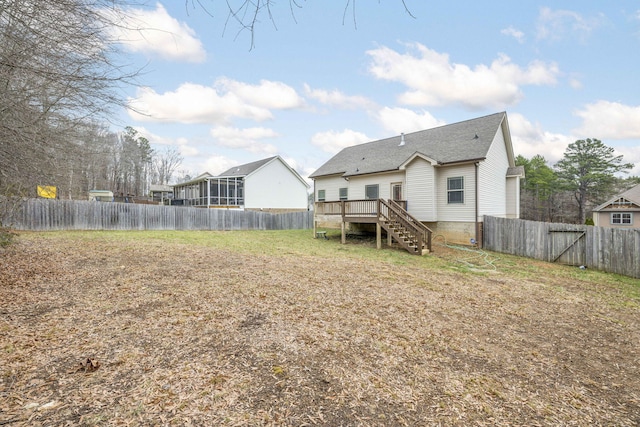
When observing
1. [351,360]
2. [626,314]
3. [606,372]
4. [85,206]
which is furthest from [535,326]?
[85,206]

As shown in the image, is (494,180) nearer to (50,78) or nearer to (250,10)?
(250,10)

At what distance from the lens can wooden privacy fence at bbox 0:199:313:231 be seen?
608 inches

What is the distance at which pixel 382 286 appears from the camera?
6.39 meters

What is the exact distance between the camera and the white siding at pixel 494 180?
13180 mm

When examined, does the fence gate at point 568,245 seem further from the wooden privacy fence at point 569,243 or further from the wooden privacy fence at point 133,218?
the wooden privacy fence at point 133,218

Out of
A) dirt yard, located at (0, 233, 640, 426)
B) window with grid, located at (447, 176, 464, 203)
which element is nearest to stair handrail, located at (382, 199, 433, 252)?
window with grid, located at (447, 176, 464, 203)

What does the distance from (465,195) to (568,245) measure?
4069 mm

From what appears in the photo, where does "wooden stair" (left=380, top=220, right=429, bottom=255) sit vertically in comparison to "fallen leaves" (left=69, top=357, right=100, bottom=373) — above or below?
above

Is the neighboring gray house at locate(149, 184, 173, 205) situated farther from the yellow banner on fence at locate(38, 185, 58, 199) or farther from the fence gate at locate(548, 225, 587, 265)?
the fence gate at locate(548, 225, 587, 265)

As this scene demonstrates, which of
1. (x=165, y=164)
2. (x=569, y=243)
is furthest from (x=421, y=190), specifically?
(x=165, y=164)

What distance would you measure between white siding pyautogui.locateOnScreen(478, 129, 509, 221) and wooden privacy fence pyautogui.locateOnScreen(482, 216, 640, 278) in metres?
1.04

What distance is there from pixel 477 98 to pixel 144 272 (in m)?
20.0

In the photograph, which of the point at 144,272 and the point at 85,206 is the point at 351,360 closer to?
the point at 144,272

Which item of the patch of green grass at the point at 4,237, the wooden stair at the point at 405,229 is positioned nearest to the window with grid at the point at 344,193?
the wooden stair at the point at 405,229
